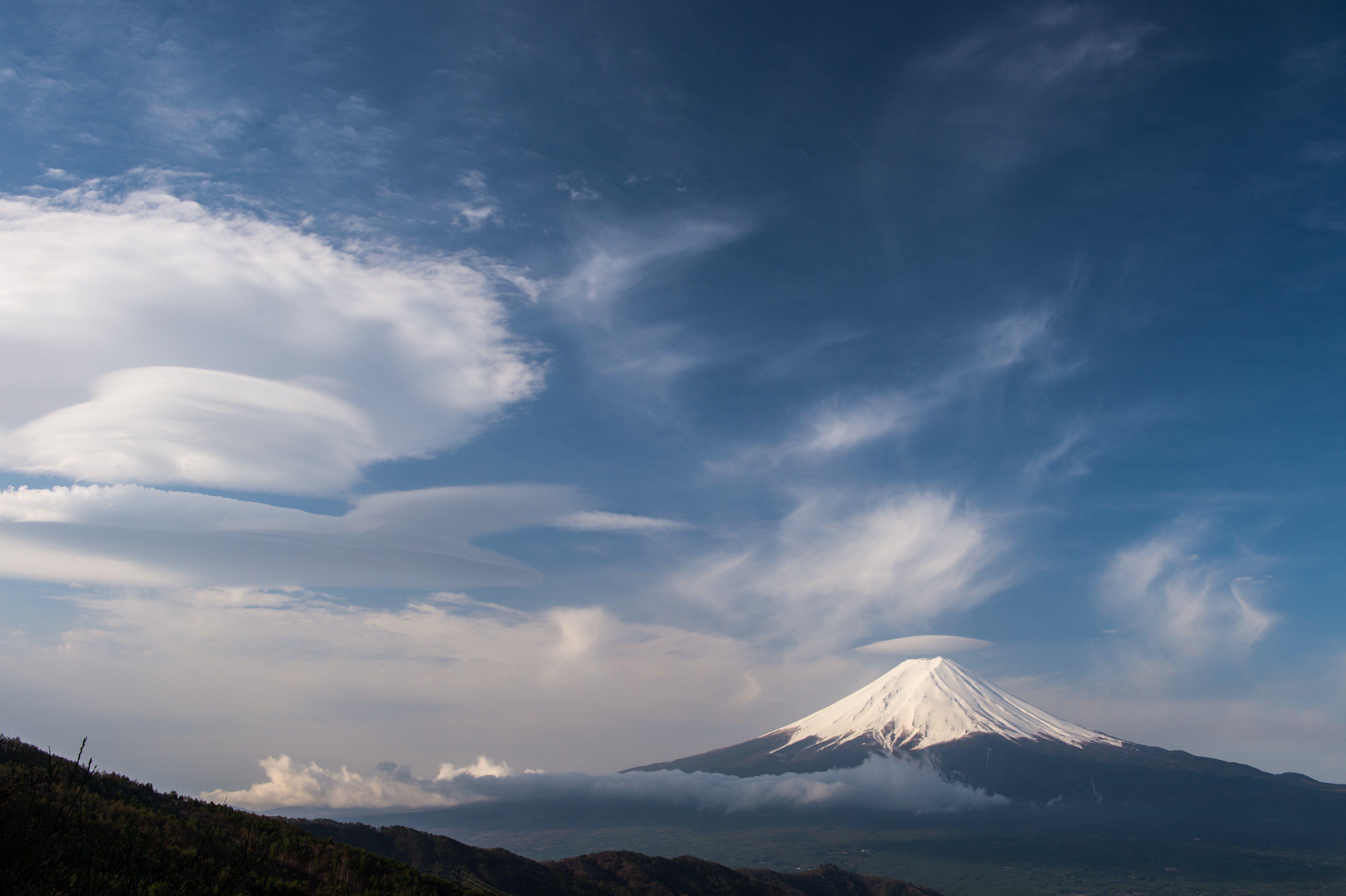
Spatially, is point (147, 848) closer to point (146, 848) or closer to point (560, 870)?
point (146, 848)

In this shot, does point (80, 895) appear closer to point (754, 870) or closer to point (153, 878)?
point (153, 878)

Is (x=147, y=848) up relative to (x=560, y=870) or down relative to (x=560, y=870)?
up

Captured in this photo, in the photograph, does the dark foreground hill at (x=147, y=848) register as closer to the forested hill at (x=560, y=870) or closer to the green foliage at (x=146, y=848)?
the green foliage at (x=146, y=848)

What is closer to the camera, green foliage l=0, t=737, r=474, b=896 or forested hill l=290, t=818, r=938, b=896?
green foliage l=0, t=737, r=474, b=896

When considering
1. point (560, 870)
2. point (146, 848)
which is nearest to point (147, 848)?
point (146, 848)

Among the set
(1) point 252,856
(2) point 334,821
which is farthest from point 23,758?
(2) point 334,821

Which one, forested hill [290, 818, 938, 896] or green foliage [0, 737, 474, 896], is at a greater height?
green foliage [0, 737, 474, 896]

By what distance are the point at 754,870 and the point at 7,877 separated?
212 m

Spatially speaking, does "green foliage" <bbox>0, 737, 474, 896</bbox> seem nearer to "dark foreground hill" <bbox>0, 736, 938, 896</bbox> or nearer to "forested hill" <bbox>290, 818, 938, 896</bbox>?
"dark foreground hill" <bbox>0, 736, 938, 896</bbox>

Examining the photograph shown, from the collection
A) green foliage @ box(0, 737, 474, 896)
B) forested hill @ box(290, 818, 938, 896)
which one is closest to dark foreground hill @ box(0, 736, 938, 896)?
green foliage @ box(0, 737, 474, 896)

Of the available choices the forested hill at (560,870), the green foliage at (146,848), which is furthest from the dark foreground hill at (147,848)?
the forested hill at (560,870)

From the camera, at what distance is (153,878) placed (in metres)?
25.8

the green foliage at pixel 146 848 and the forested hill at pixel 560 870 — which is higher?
the green foliage at pixel 146 848

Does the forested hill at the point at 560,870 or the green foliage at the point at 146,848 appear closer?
the green foliage at the point at 146,848
